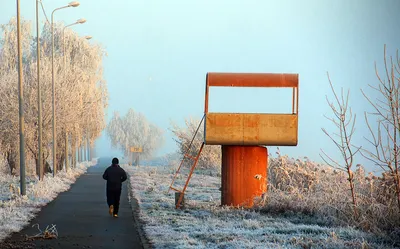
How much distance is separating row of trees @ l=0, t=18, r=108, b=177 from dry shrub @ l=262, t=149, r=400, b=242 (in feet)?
65.2

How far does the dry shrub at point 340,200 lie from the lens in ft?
43.9

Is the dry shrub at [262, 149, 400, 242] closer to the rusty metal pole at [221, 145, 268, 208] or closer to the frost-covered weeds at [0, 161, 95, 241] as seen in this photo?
the rusty metal pole at [221, 145, 268, 208]

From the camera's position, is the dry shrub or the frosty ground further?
the dry shrub

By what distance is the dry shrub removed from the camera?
1337cm

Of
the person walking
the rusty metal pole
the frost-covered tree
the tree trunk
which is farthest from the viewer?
the frost-covered tree

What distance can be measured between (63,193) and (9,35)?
25.7m

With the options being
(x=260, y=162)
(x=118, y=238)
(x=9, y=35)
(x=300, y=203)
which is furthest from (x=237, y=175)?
Result: (x=9, y=35)

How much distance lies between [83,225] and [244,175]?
5.32 metres

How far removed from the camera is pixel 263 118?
18.4 metres

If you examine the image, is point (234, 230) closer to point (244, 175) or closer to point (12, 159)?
point (244, 175)

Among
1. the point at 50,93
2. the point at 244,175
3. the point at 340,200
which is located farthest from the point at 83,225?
the point at 50,93

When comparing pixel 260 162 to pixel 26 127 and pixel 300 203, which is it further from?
pixel 26 127

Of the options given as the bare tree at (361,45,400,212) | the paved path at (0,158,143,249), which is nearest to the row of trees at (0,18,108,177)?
the paved path at (0,158,143,249)

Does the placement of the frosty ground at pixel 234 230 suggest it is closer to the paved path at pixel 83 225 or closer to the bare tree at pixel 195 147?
the paved path at pixel 83 225
